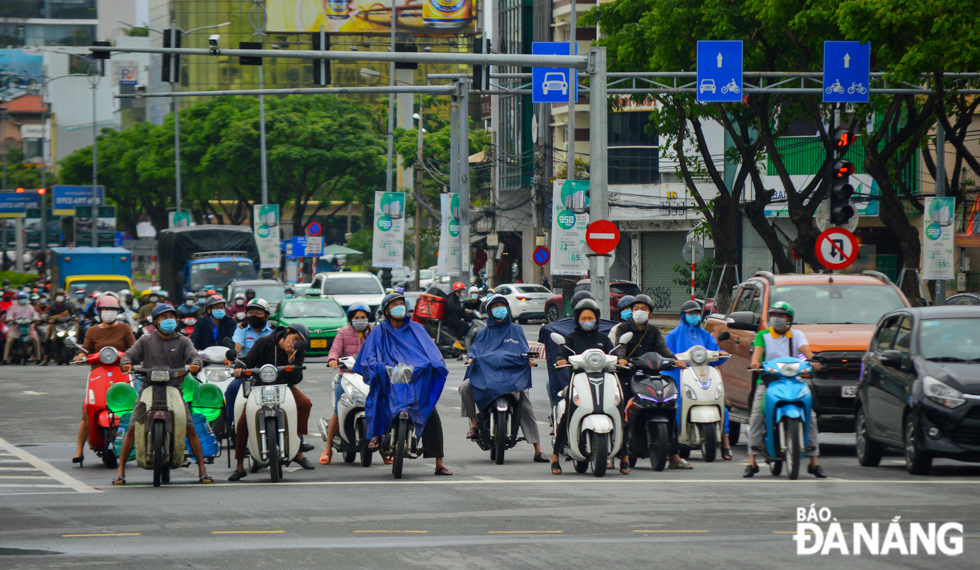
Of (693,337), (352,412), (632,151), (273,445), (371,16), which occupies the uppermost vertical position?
(371,16)

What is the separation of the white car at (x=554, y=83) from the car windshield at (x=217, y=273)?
51.8 ft

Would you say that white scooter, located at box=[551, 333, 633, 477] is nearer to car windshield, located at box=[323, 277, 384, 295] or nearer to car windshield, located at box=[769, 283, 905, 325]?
car windshield, located at box=[769, 283, 905, 325]

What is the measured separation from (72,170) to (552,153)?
3352cm

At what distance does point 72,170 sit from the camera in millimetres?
76750

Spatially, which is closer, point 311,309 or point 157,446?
point 157,446

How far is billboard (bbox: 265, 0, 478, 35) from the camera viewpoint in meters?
97.7

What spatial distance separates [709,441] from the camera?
13.5m

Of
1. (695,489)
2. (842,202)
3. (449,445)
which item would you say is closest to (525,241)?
(842,202)

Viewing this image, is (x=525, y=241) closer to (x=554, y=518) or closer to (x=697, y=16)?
(x=697, y=16)

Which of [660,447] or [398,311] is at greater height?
[398,311]

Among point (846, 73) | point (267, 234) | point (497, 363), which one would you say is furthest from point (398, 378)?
point (267, 234)

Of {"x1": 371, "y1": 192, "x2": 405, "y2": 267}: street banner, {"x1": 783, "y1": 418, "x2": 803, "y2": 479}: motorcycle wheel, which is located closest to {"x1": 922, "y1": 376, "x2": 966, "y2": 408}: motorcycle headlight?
{"x1": 783, "y1": 418, "x2": 803, "y2": 479}: motorcycle wheel

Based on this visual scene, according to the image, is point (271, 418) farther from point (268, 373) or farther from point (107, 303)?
point (107, 303)

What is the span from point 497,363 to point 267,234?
1401 inches
